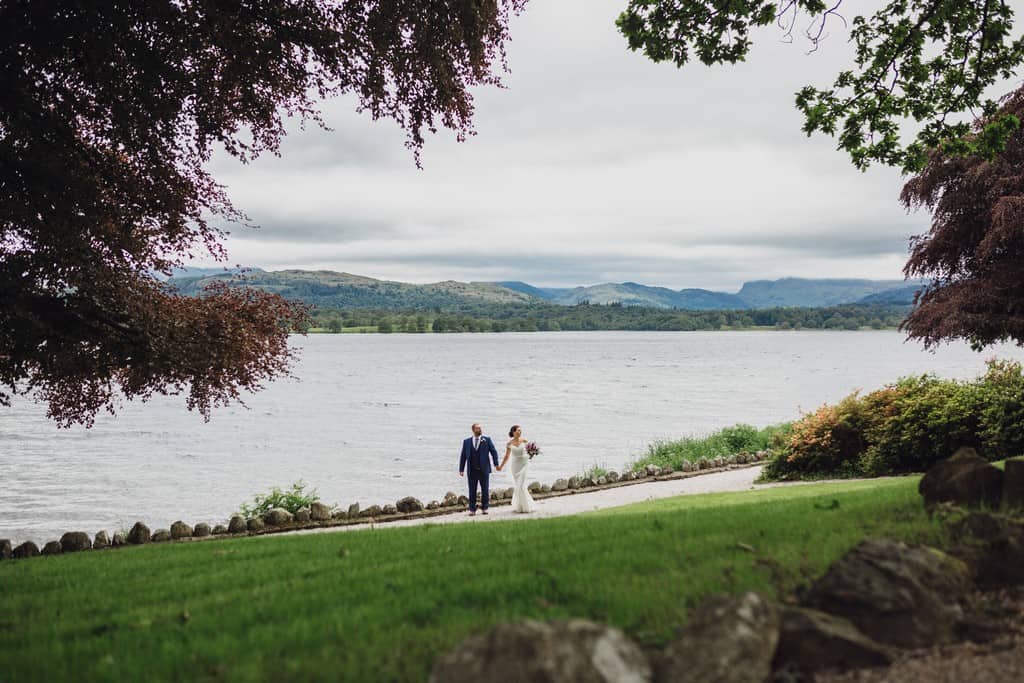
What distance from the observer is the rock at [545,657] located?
368 centimetres

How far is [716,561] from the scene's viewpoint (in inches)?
244

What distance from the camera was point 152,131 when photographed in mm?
9719

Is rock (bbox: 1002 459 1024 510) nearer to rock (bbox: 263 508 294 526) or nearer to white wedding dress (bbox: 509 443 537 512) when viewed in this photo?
white wedding dress (bbox: 509 443 537 512)

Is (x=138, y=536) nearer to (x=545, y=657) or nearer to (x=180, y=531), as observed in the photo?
(x=180, y=531)

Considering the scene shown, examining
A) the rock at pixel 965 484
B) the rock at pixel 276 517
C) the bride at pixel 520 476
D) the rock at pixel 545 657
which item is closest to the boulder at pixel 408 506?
the bride at pixel 520 476

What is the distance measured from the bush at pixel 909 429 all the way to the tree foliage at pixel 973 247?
1649mm

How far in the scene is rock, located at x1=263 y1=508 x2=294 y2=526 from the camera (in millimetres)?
17484

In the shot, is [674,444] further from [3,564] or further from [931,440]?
[3,564]

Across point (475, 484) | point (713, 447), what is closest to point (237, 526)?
point (475, 484)

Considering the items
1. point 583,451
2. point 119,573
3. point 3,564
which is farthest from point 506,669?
point 583,451

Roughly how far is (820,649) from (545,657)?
1984 mm

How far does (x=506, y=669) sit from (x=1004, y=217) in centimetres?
2035

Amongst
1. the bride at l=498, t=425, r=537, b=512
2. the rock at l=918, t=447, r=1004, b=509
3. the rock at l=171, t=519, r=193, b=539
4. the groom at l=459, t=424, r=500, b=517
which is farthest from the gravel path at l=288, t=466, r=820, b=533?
the rock at l=918, t=447, r=1004, b=509

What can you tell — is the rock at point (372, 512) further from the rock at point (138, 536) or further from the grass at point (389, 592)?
the grass at point (389, 592)
